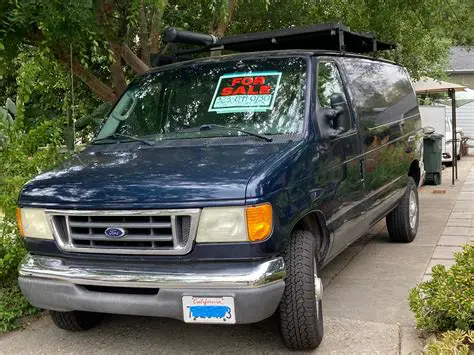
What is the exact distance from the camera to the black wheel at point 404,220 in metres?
6.72

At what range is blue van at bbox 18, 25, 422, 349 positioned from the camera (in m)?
3.29

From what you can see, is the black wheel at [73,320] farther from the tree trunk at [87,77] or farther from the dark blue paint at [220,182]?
the tree trunk at [87,77]

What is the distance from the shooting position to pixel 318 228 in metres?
4.23

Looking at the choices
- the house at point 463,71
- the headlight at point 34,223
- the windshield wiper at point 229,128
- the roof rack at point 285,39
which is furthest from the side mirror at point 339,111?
the house at point 463,71

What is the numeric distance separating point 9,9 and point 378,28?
19.3 feet

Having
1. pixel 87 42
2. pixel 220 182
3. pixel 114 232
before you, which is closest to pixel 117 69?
pixel 87 42

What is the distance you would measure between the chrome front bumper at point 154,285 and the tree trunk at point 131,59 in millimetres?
4156

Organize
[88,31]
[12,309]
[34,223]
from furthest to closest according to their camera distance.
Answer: [88,31]
[12,309]
[34,223]

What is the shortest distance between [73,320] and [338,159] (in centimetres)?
234

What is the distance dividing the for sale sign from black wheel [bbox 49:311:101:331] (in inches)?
72.6

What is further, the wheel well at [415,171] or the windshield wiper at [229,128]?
the wheel well at [415,171]

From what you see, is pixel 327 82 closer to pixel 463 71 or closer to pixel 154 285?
pixel 154 285

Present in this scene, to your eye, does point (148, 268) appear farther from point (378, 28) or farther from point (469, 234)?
point (378, 28)

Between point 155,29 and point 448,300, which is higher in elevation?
point 155,29
